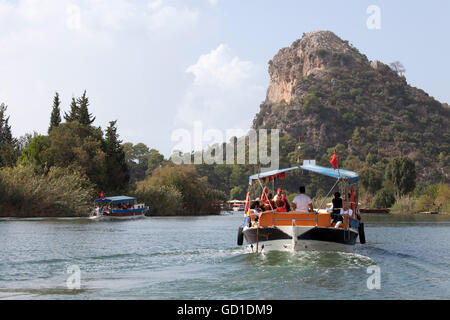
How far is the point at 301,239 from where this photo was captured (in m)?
23.0

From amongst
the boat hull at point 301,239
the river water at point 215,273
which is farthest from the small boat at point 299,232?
the river water at point 215,273

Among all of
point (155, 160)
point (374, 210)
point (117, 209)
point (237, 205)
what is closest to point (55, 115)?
point (117, 209)

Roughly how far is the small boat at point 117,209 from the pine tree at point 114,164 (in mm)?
6691

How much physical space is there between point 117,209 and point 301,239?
5200 cm

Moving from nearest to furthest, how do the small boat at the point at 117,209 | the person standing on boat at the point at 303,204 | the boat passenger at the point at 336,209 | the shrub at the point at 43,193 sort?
1. the person standing on boat at the point at 303,204
2. the boat passenger at the point at 336,209
3. the shrub at the point at 43,193
4. the small boat at the point at 117,209

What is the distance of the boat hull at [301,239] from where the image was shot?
2291 centimetres

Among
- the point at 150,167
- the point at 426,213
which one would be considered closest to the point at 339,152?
the point at 150,167

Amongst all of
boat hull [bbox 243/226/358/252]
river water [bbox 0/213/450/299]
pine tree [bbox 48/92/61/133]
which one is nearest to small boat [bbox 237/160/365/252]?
boat hull [bbox 243/226/358/252]

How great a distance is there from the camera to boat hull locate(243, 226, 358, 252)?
75.2 feet

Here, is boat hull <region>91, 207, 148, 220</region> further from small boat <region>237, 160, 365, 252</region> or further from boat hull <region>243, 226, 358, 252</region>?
small boat <region>237, 160, 365, 252</region>

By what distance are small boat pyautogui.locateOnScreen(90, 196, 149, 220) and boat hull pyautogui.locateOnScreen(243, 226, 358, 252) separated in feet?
154

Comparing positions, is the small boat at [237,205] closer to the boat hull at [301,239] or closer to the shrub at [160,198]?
the shrub at [160,198]

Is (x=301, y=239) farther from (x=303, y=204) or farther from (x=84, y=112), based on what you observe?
(x=84, y=112)
